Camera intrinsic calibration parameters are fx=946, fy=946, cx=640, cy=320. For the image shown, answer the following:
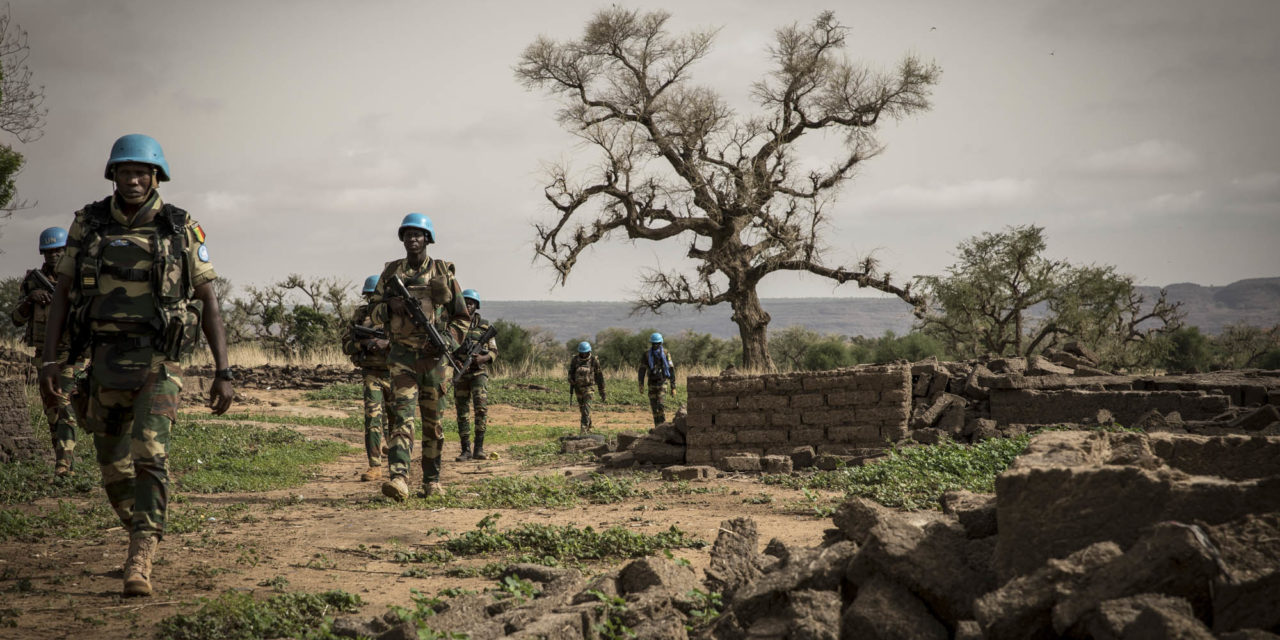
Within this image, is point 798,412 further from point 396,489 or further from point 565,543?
point 565,543

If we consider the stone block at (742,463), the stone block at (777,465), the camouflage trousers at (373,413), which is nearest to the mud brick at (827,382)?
the stone block at (777,465)

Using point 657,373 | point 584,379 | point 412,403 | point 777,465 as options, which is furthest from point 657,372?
point 412,403

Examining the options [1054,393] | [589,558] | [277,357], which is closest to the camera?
[589,558]

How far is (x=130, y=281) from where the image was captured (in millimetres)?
5031

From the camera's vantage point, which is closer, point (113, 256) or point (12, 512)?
point (113, 256)

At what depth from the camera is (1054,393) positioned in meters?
12.3

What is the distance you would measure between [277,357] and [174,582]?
28.0 m

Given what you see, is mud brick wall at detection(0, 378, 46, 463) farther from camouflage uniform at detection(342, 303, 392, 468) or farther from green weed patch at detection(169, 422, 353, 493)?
camouflage uniform at detection(342, 303, 392, 468)

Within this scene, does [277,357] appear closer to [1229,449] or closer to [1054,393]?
[1054,393]

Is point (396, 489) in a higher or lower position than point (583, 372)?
lower

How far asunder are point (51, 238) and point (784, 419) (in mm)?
8411

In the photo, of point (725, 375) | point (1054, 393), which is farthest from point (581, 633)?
point (1054, 393)

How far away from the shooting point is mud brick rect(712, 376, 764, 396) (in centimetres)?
1196

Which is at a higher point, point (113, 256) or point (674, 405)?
point (113, 256)
